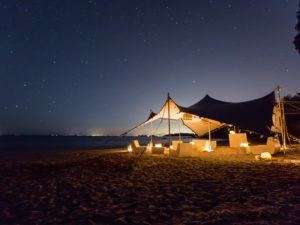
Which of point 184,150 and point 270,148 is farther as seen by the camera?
point 184,150

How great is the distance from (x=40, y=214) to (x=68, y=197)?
2.40 feet

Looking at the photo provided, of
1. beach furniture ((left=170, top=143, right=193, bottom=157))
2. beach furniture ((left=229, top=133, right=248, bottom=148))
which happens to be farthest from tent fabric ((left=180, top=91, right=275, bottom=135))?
beach furniture ((left=229, top=133, right=248, bottom=148))

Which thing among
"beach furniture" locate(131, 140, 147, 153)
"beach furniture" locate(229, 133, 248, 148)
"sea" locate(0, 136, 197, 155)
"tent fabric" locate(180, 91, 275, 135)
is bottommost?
"sea" locate(0, 136, 197, 155)

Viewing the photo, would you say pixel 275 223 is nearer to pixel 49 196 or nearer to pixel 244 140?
pixel 49 196

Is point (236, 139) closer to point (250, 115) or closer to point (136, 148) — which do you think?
point (250, 115)

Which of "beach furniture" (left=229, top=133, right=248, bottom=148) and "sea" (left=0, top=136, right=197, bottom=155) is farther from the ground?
"beach furniture" (left=229, top=133, right=248, bottom=148)

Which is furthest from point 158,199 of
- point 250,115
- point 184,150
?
point 250,115

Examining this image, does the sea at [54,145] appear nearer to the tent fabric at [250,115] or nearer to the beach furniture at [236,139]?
the beach furniture at [236,139]

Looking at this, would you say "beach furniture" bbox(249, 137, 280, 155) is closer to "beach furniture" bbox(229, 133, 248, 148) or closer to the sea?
"beach furniture" bbox(229, 133, 248, 148)

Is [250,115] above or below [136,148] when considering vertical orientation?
above

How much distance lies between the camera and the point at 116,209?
284cm

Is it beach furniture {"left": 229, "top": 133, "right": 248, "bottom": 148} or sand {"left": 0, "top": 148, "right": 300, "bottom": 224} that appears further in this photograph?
beach furniture {"left": 229, "top": 133, "right": 248, "bottom": 148}

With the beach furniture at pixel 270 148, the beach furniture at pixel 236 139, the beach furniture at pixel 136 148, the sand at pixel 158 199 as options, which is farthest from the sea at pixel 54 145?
the sand at pixel 158 199

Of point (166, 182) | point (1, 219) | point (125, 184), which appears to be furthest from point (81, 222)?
point (166, 182)
